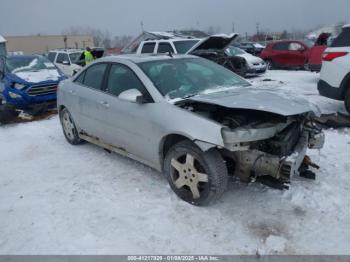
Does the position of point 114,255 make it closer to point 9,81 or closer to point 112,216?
point 112,216

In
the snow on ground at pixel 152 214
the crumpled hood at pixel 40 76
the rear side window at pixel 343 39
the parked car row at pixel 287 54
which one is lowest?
the parked car row at pixel 287 54

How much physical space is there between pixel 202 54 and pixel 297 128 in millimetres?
6747

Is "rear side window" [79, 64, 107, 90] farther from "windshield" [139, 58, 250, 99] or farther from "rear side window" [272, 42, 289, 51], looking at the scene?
"rear side window" [272, 42, 289, 51]

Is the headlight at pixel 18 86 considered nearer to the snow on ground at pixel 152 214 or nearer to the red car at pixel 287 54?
the snow on ground at pixel 152 214

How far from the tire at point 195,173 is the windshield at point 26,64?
24.7ft

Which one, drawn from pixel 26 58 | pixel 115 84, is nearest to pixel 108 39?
pixel 26 58

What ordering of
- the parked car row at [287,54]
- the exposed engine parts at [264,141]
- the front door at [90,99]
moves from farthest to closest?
the parked car row at [287,54]
the front door at [90,99]
the exposed engine parts at [264,141]

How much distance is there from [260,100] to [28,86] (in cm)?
719

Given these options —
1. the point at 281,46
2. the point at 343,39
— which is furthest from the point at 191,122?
the point at 281,46

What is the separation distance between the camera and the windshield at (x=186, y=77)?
3.94 metres

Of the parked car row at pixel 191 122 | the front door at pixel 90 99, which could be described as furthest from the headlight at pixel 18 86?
the front door at pixel 90 99

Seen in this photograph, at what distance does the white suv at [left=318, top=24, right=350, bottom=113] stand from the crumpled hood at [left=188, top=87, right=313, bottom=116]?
319 centimetres

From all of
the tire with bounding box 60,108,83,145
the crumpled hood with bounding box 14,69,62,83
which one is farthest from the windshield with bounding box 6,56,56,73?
the tire with bounding box 60,108,83,145

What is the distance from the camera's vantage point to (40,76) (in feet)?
29.6
